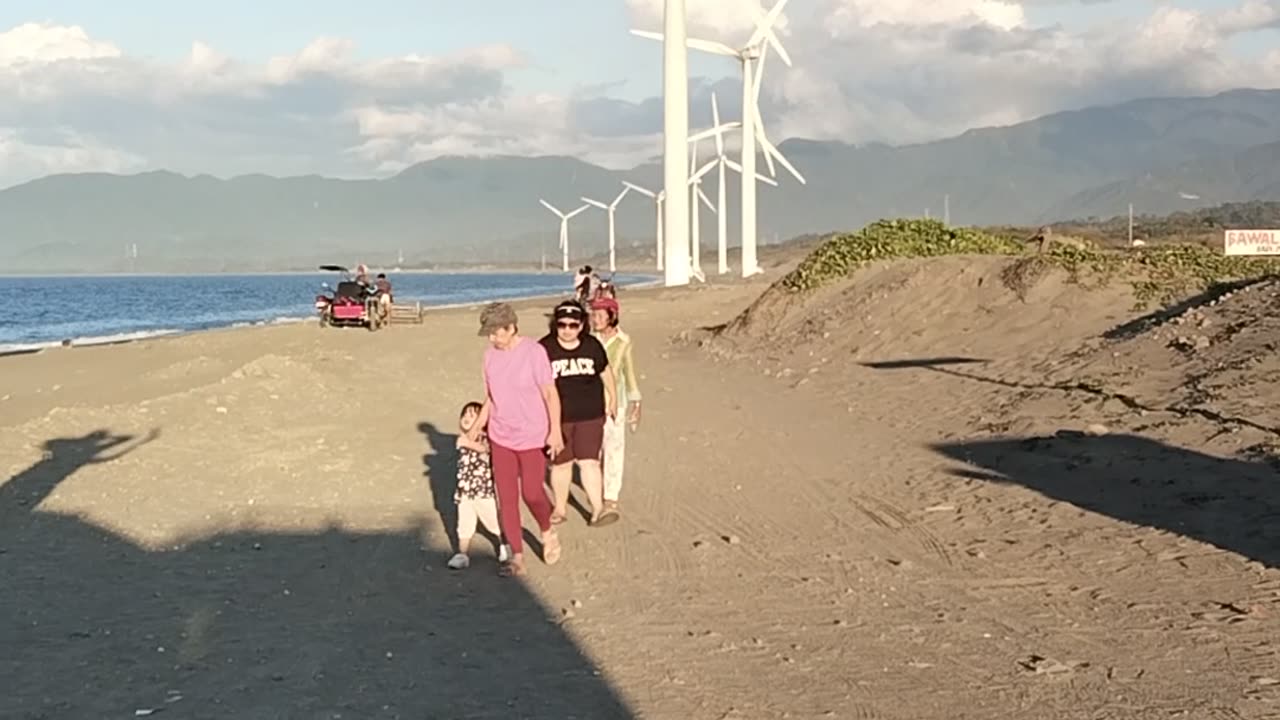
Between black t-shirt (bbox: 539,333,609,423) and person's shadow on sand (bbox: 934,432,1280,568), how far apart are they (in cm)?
371

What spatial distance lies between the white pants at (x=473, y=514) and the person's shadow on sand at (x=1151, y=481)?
14.3 feet

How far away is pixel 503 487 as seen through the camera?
8.80 metres

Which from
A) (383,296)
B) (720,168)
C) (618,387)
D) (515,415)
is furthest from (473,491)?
(720,168)

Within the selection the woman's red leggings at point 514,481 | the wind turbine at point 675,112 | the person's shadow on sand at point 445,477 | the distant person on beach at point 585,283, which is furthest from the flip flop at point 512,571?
the wind turbine at point 675,112

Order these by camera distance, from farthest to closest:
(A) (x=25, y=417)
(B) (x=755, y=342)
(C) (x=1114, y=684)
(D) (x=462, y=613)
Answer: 1. (B) (x=755, y=342)
2. (A) (x=25, y=417)
3. (D) (x=462, y=613)
4. (C) (x=1114, y=684)

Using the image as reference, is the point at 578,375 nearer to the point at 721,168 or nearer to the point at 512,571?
the point at 512,571

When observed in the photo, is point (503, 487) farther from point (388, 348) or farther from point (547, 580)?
point (388, 348)

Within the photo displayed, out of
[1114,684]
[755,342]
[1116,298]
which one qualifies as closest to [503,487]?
[1114,684]

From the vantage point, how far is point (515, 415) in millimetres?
8719

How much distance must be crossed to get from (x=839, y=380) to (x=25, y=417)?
1167 cm

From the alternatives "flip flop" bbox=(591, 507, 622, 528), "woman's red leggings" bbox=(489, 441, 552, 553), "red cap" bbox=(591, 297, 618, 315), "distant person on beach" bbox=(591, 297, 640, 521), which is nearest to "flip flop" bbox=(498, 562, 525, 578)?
"woman's red leggings" bbox=(489, 441, 552, 553)

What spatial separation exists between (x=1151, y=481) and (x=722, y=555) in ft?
11.9

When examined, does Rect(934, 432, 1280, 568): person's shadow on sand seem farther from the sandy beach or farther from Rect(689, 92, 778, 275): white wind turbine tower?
Rect(689, 92, 778, 275): white wind turbine tower

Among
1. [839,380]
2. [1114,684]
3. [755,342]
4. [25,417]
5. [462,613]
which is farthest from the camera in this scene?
[755,342]
